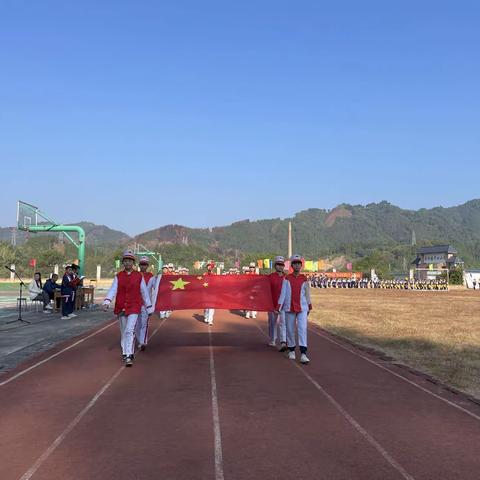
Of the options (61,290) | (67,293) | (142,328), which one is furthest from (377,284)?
(142,328)

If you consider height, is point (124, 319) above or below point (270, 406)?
above

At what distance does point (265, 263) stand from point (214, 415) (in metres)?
71.4

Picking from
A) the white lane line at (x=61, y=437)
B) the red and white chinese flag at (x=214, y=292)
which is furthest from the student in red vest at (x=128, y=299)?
the red and white chinese flag at (x=214, y=292)

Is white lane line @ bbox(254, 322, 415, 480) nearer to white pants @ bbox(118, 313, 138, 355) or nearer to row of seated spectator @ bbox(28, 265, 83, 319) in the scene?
white pants @ bbox(118, 313, 138, 355)

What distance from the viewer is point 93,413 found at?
6.71 m

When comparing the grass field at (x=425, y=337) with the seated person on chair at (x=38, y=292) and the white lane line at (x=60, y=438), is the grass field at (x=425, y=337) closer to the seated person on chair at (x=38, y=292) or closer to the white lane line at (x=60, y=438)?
the white lane line at (x=60, y=438)

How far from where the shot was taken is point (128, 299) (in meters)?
10.2

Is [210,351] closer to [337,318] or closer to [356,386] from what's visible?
[356,386]

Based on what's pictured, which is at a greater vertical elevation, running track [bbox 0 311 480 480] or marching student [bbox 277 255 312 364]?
marching student [bbox 277 255 312 364]

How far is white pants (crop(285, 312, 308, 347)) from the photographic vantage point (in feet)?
35.0

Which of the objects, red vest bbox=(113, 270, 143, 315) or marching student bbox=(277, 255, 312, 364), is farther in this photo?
marching student bbox=(277, 255, 312, 364)

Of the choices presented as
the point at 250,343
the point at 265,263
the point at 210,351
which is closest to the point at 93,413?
the point at 210,351

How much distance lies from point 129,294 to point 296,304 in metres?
3.25

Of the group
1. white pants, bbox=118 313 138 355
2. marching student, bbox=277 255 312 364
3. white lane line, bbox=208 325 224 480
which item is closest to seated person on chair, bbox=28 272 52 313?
white pants, bbox=118 313 138 355
